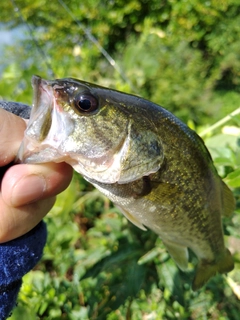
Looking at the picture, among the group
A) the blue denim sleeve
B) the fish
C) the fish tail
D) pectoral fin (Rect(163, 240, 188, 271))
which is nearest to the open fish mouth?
the fish

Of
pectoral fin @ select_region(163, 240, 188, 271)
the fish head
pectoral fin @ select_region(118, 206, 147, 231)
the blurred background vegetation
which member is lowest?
the blurred background vegetation

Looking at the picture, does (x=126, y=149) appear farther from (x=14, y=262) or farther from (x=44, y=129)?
(x=14, y=262)

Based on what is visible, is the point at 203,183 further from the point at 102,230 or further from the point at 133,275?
the point at 102,230

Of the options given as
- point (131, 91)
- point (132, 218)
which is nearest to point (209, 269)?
point (132, 218)

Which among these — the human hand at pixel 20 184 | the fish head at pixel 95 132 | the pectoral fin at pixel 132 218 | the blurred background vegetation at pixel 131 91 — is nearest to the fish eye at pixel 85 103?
the fish head at pixel 95 132

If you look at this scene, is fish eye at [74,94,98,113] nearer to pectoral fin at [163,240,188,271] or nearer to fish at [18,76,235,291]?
fish at [18,76,235,291]

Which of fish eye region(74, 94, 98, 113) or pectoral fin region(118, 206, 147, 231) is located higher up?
fish eye region(74, 94, 98, 113)

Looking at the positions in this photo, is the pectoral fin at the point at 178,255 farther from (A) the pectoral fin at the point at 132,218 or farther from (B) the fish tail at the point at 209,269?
(A) the pectoral fin at the point at 132,218

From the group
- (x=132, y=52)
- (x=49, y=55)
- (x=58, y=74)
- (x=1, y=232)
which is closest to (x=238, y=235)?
(x=1, y=232)
